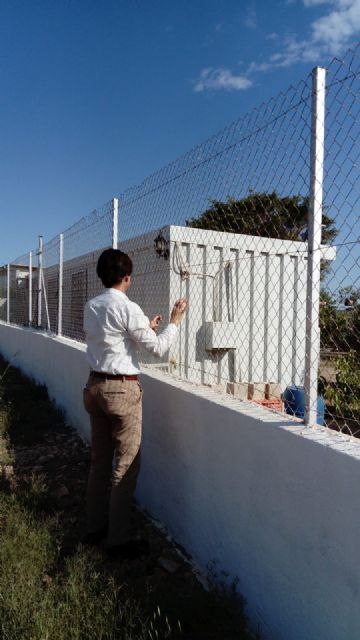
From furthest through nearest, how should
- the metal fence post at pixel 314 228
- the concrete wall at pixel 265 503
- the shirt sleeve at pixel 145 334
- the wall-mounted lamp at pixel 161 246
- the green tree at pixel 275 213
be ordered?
the wall-mounted lamp at pixel 161 246 → the shirt sleeve at pixel 145 334 → the green tree at pixel 275 213 → the metal fence post at pixel 314 228 → the concrete wall at pixel 265 503

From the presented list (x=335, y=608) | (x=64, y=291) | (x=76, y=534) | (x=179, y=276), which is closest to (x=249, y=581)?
(x=335, y=608)

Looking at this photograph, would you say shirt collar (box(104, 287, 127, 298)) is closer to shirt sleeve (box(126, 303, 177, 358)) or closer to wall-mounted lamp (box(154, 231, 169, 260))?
shirt sleeve (box(126, 303, 177, 358))

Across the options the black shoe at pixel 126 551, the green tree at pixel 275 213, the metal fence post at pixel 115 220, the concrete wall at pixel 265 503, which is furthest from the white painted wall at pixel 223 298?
the black shoe at pixel 126 551

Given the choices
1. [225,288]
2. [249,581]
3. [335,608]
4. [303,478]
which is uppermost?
[225,288]

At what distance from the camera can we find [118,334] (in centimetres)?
282

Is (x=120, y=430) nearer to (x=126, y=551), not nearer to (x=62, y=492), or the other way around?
(x=126, y=551)

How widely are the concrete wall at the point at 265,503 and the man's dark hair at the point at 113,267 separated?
2.61ft

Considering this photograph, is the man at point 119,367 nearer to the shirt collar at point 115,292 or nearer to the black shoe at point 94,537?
the shirt collar at point 115,292

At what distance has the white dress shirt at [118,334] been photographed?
8.98 feet

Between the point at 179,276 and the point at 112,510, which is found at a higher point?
the point at 179,276

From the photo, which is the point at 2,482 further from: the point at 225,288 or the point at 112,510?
the point at 225,288

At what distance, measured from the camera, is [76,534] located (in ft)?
10.7

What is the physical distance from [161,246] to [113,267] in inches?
49.1

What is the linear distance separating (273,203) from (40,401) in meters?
5.32
